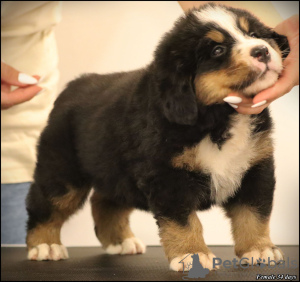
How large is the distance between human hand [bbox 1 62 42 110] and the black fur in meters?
0.57

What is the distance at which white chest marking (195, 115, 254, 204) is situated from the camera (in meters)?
2.22

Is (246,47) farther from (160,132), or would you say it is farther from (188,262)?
(188,262)

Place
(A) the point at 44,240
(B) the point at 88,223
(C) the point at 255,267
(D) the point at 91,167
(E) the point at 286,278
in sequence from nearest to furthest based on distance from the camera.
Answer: (E) the point at 286,278
(C) the point at 255,267
(D) the point at 91,167
(A) the point at 44,240
(B) the point at 88,223

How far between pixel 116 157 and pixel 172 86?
1.62 feet

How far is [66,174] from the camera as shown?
111 inches

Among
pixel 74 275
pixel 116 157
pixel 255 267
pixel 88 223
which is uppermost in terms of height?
pixel 116 157

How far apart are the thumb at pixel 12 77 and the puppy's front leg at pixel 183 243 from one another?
1.45 metres

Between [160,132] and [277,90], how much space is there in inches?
19.1

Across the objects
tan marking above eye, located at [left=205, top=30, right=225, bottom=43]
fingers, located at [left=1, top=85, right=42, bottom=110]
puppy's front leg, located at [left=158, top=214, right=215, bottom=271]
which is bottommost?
puppy's front leg, located at [left=158, top=214, right=215, bottom=271]

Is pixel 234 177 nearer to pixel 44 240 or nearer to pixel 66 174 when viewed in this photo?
pixel 66 174

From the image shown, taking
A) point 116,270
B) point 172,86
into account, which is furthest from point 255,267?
point 172,86

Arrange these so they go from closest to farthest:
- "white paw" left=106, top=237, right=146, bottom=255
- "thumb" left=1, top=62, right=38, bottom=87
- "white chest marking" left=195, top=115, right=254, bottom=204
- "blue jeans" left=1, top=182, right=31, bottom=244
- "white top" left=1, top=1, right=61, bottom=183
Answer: "white chest marking" left=195, top=115, right=254, bottom=204 < "white paw" left=106, top=237, right=146, bottom=255 < "thumb" left=1, top=62, right=38, bottom=87 < "white top" left=1, top=1, right=61, bottom=183 < "blue jeans" left=1, top=182, right=31, bottom=244

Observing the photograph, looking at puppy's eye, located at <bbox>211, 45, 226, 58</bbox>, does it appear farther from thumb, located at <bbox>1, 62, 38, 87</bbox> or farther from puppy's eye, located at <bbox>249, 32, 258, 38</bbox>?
thumb, located at <bbox>1, 62, 38, 87</bbox>

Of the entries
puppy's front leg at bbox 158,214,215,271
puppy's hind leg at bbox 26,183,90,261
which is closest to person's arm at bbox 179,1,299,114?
puppy's front leg at bbox 158,214,215,271
